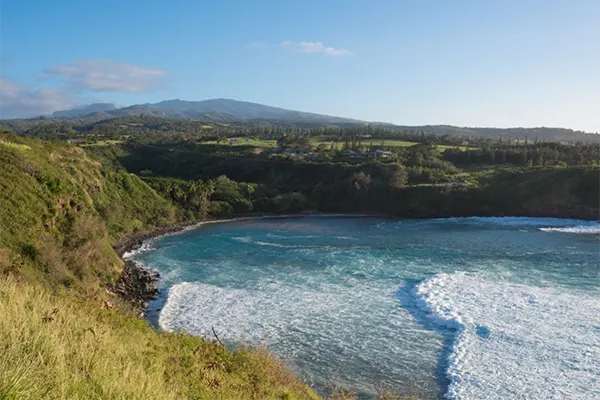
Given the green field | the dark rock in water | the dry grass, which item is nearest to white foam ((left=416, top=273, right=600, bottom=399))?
the dry grass

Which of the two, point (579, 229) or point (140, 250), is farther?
point (579, 229)

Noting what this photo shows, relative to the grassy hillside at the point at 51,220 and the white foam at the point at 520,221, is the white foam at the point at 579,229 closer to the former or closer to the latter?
the white foam at the point at 520,221

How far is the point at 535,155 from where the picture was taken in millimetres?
78625

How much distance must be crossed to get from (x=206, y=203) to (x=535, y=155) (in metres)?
54.1

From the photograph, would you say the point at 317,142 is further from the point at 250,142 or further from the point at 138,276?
the point at 138,276

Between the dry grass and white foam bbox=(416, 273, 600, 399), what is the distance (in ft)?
25.6

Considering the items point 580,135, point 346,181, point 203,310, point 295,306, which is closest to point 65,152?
point 203,310

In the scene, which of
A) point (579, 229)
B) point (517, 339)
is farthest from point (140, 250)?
point (579, 229)

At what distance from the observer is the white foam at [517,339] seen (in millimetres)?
15172

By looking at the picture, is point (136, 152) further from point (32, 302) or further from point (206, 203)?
point (32, 302)

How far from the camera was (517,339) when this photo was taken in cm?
1877

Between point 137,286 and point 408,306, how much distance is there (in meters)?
→ 15.3

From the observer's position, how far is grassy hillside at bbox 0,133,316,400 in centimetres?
488

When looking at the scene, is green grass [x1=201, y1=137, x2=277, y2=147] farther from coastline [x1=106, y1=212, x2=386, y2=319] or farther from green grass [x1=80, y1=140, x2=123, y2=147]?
coastline [x1=106, y1=212, x2=386, y2=319]
